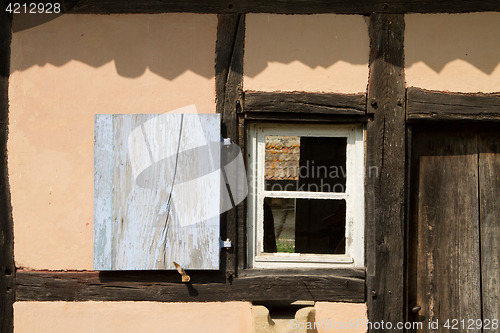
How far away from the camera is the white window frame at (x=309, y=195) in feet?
8.35

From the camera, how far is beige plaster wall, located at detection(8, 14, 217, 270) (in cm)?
249

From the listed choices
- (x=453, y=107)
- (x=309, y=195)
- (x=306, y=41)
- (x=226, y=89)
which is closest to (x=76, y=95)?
(x=226, y=89)

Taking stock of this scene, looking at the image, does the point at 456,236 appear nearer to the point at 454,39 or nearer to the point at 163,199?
the point at 454,39

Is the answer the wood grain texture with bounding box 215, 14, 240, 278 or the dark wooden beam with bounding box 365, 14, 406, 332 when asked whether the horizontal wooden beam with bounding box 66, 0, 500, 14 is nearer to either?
the wood grain texture with bounding box 215, 14, 240, 278

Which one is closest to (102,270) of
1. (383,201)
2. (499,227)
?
(383,201)

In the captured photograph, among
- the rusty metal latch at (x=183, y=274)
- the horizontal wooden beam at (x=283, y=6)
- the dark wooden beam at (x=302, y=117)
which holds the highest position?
the horizontal wooden beam at (x=283, y=6)

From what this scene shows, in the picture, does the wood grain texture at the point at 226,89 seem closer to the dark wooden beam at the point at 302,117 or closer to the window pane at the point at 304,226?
the dark wooden beam at the point at 302,117

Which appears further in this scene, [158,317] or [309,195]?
[309,195]

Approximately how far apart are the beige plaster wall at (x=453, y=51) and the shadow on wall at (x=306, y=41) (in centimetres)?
38

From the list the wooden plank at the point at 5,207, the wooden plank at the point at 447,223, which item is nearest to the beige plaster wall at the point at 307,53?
the wooden plank at the point at 447,223

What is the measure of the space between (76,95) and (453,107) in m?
2.84

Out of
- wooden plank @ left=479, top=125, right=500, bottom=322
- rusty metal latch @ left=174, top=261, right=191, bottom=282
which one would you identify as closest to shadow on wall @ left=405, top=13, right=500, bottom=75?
wooden plank @ left=479, top=125, right=500, bottom=322

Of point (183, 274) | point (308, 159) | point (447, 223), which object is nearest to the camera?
point (183, 274)

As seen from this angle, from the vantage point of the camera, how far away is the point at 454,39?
2490 millimetres
